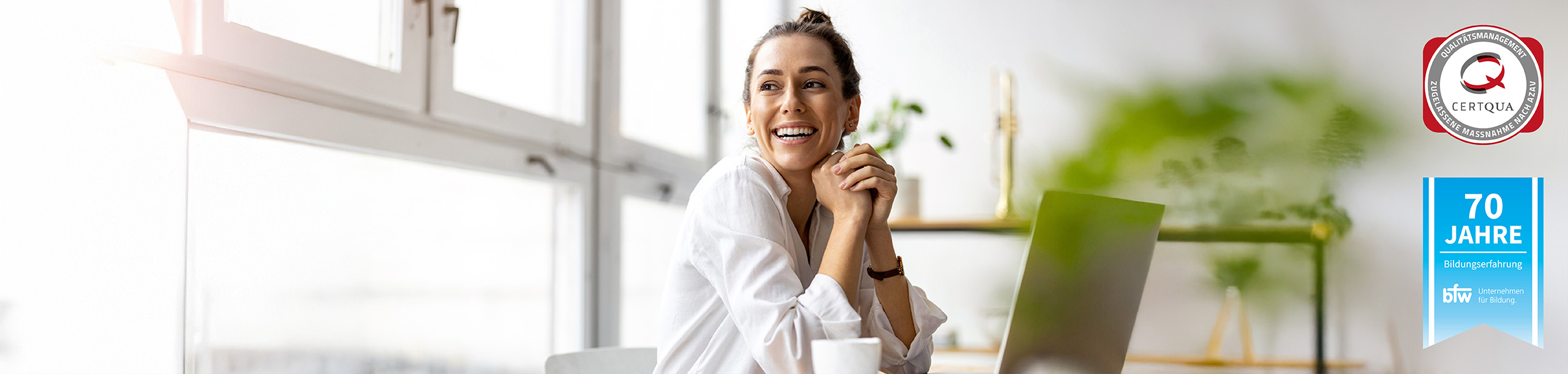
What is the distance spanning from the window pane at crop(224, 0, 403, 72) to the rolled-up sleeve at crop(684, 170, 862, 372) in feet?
1.93

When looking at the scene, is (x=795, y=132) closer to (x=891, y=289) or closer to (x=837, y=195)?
(x=837, y=195)

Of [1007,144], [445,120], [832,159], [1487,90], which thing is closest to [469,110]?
[445,120]

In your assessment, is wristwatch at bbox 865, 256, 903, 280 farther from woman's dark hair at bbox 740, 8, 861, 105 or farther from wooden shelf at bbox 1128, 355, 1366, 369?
wooden shelf at bbox 1128, 355, 1366, 369

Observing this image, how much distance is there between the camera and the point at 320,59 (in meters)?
1.00

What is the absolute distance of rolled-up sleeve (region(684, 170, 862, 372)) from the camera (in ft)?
2.07

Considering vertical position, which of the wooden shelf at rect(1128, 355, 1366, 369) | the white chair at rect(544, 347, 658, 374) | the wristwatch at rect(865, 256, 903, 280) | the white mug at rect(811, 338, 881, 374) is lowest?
the wooden shelf at rect(1128, 355, 1366, 369)

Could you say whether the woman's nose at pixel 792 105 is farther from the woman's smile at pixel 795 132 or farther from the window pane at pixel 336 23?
the window pane at pixel 336 23

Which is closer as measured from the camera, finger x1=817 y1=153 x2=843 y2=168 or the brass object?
finger x1=817 y1=153 x2=843 y2=168

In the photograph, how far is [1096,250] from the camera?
0.74 metres

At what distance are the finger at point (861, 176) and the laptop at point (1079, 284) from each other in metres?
0.14

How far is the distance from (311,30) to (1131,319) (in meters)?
1.03

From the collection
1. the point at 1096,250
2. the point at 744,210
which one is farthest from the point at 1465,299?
the point at 744,210

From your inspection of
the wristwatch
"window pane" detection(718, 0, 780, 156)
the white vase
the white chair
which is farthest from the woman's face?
"window pane" detection(718, 0, 780, 156)

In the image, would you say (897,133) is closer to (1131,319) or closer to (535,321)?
(535,321)
